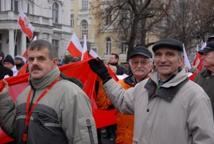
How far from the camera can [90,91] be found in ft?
20.9

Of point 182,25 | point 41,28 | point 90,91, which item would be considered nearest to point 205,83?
point 90,91

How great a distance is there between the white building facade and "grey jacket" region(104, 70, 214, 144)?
37.0 meters

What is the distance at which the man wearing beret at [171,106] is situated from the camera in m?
3.90

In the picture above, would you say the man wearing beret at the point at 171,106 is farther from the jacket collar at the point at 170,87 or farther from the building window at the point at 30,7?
the building window at the point at 30,7

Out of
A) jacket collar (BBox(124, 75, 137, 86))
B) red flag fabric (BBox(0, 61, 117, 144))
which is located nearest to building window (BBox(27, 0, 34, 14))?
red flag fabric (BBox(0, 61, 117, 144))

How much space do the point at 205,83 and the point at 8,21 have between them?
42717mm

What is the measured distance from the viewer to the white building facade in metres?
47.0

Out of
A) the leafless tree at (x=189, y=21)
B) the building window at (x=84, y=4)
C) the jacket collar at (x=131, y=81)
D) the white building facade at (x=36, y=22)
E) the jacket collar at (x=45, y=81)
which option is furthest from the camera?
the building window at (x=84, y=4)

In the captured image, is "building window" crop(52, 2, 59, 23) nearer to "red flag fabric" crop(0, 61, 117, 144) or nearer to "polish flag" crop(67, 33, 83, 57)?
"polish flag" crop(67, 33, 83, 57)

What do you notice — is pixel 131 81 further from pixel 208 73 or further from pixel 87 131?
pixel 87 131

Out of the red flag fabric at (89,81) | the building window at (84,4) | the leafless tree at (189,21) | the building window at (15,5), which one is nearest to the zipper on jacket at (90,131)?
the red flag fabric at (89,81)

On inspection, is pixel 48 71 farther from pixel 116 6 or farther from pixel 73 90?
pixel 116 6

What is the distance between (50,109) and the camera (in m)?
4.11

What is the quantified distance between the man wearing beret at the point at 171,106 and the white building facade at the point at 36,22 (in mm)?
36973
